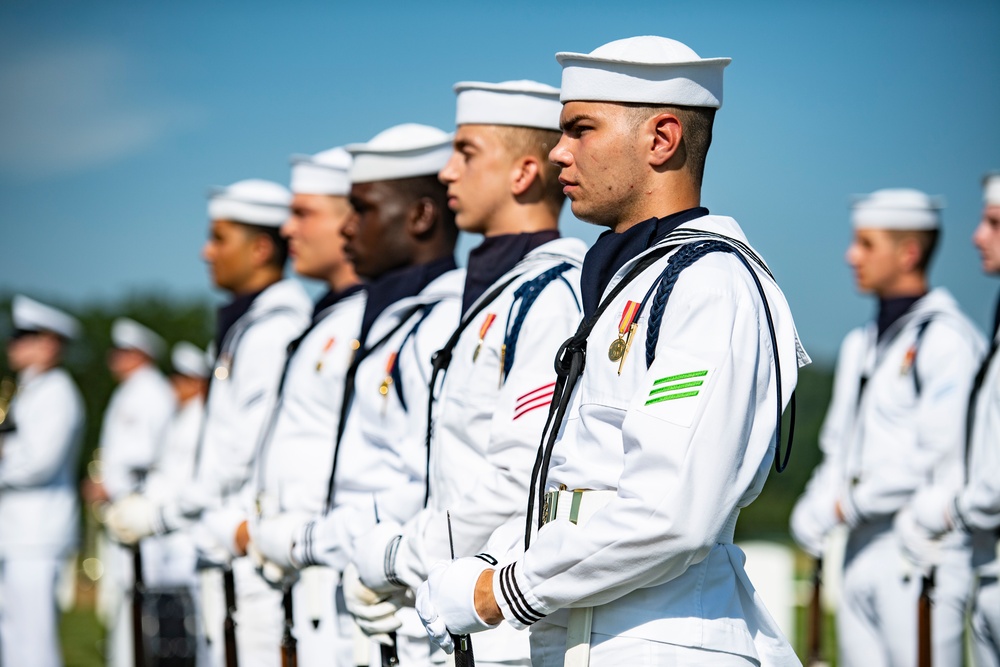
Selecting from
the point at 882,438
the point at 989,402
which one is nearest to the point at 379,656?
the point at 989,402

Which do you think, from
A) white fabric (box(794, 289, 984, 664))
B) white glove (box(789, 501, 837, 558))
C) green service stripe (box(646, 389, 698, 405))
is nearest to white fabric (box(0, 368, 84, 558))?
white glove (box(789, 501, 837, 558))

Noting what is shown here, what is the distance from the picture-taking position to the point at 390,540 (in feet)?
14.0

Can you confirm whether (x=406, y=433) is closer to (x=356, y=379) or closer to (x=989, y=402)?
(x=356, y=379)

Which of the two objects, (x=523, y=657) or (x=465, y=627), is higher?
(x=465, y=627)

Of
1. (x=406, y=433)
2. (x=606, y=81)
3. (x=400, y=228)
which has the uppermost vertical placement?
(x=606, y=81)

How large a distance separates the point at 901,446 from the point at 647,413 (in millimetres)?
4771

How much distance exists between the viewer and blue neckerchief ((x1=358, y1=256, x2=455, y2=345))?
5.50 metres

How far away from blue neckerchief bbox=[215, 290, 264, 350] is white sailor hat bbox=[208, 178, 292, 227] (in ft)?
1.48

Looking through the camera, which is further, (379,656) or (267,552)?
(267,552)

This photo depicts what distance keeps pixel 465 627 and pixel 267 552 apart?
8.46 feet

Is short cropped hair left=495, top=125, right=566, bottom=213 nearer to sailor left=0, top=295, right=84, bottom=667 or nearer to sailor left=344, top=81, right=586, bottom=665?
sailor left=344, top=81, right=586, bottom=665

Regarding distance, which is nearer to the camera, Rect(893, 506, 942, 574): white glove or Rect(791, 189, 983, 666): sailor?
Rect(893, 506, 942, 574): white glove

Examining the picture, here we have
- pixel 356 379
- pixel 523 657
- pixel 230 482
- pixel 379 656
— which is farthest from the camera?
pixel 230 482

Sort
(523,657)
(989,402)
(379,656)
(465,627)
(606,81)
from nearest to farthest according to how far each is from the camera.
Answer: (465,627), (606,81), (523,657), (379,656), (989,402)
